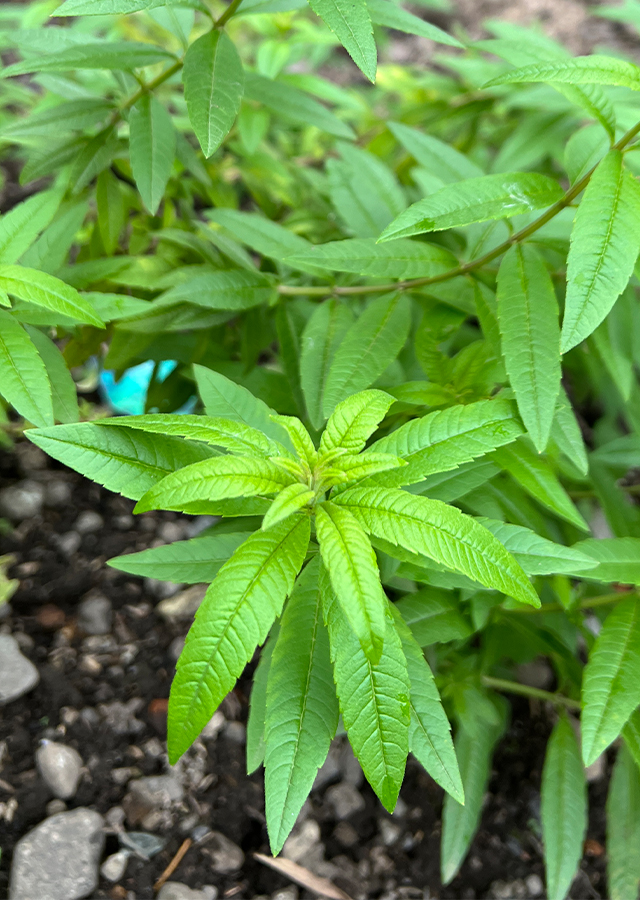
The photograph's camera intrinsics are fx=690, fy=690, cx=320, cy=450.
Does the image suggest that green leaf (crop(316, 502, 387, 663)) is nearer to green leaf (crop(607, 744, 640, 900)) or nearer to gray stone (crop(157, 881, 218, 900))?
gray stone (crop(157, 881, 218, 900))

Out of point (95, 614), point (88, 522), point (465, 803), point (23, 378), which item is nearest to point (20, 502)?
point (88, 522)

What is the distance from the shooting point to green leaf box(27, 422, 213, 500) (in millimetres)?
1243

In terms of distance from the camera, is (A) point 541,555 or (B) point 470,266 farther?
(B) point 470,266

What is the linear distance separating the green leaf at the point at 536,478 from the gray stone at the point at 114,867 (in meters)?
1.31

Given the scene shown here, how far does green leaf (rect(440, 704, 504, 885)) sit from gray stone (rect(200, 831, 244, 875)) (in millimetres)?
528

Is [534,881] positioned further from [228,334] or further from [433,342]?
[228,334]

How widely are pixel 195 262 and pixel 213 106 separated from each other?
0.64 m

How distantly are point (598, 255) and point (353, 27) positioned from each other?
0.63 meters

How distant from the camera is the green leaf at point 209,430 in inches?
47.8

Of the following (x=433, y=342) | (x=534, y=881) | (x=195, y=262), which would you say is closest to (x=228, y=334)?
(x=195, y=262)

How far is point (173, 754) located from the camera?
3.52ft

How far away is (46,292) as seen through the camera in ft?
4.60

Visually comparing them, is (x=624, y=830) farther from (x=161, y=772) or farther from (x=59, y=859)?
(x=59, y=859)

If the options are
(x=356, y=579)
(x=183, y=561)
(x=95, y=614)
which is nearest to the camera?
(x=356, y=579)
